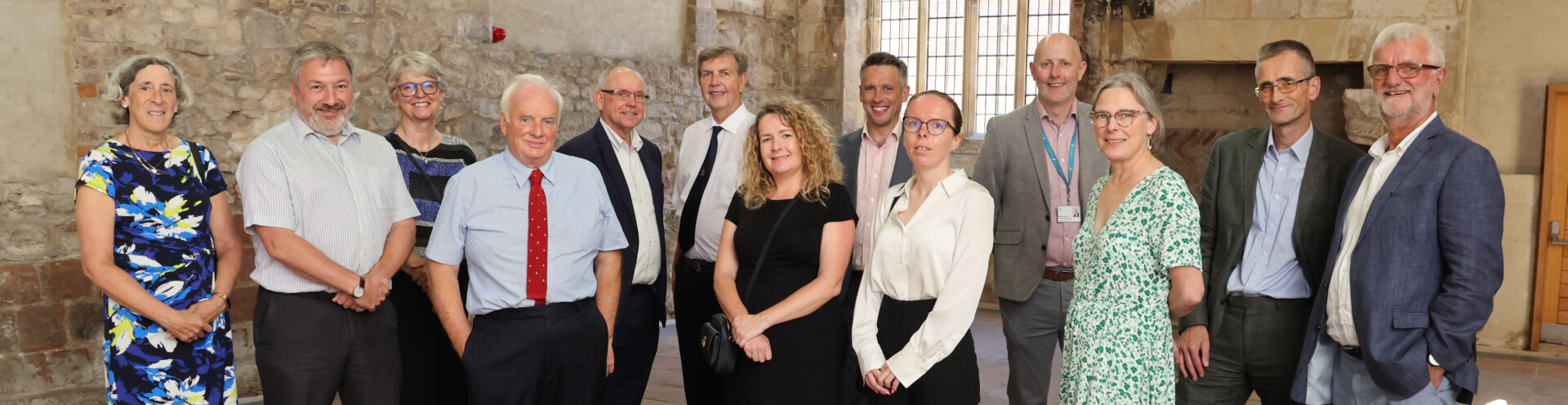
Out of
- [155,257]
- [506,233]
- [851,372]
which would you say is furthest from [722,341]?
[155,257]

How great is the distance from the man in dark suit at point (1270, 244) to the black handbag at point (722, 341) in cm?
120

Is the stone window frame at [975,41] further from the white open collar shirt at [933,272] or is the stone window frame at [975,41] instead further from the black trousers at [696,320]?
the white open collar shirt at [933,272]

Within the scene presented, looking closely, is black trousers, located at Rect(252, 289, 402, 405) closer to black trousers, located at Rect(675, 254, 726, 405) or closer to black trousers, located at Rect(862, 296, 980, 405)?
black trousers, located at Rect(675, 254, 726, 405)

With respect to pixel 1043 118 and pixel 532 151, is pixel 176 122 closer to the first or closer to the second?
pixel 532 151

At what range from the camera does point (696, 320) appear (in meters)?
3.69

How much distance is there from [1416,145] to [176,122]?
4.69 meters

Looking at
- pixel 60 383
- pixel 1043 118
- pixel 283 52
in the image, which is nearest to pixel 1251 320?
pixel 1043 118

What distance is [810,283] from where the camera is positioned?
2.84 m

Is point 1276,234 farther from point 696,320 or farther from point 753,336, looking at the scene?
point 696,320

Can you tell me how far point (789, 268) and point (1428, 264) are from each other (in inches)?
61.7

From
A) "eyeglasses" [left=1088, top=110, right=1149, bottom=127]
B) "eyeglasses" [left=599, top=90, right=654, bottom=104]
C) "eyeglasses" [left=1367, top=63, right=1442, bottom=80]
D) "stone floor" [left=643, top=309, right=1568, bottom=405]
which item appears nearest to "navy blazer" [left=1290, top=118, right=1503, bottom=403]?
"eyeglasses" [left=1367, top=63, right=1442, bottom=80]

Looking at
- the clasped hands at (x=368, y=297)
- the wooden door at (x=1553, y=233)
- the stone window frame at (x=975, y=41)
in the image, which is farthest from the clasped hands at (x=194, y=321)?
the wooden door at (x=1553, y=233)

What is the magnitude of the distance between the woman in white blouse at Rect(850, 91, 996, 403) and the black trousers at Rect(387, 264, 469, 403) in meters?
1.50

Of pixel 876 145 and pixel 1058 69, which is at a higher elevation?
pixel 1058 69
